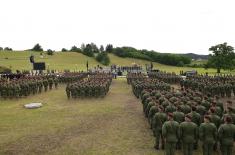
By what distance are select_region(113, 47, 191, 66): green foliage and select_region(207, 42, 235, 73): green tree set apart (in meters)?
30.9

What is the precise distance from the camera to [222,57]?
69125 mm

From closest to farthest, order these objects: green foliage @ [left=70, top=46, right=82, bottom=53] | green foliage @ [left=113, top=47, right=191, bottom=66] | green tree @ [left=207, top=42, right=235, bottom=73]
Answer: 1. green tree @ [left=207, top=42, right=235, bottom=73]
2. green foliage @ [left=113, top=47, right=191, bottom=66]
3. green foliage @ [left=70, top=46, right=82, bottom=53]

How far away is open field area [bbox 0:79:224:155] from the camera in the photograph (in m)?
13.2

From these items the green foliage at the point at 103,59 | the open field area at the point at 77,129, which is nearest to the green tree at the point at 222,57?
the green foliage at the point at 103,59

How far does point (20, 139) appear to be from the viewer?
14.7 metres

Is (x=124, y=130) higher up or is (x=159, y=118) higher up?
(x=159, y=118)

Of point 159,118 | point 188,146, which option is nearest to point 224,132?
point 188,146

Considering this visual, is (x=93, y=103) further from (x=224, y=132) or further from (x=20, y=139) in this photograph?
(x=224, y=132)

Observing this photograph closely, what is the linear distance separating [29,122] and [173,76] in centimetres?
2634

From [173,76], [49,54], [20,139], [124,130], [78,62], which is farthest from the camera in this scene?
[49,54]

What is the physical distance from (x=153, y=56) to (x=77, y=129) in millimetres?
91752

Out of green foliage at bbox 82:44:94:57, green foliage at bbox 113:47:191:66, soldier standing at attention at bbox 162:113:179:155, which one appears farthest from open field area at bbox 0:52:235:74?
soldier standing at attention at bbox 162:113:179:155

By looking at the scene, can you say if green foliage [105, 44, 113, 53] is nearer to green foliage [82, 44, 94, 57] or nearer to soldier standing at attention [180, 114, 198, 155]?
green foliage [82, 44, 94, 57]

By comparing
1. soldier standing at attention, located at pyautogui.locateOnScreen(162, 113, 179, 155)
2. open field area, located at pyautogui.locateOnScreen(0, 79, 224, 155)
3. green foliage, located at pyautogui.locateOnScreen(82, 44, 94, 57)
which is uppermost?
green foliage, located at pyautogui.locateOnScreen(82, 44, 94, 57)
